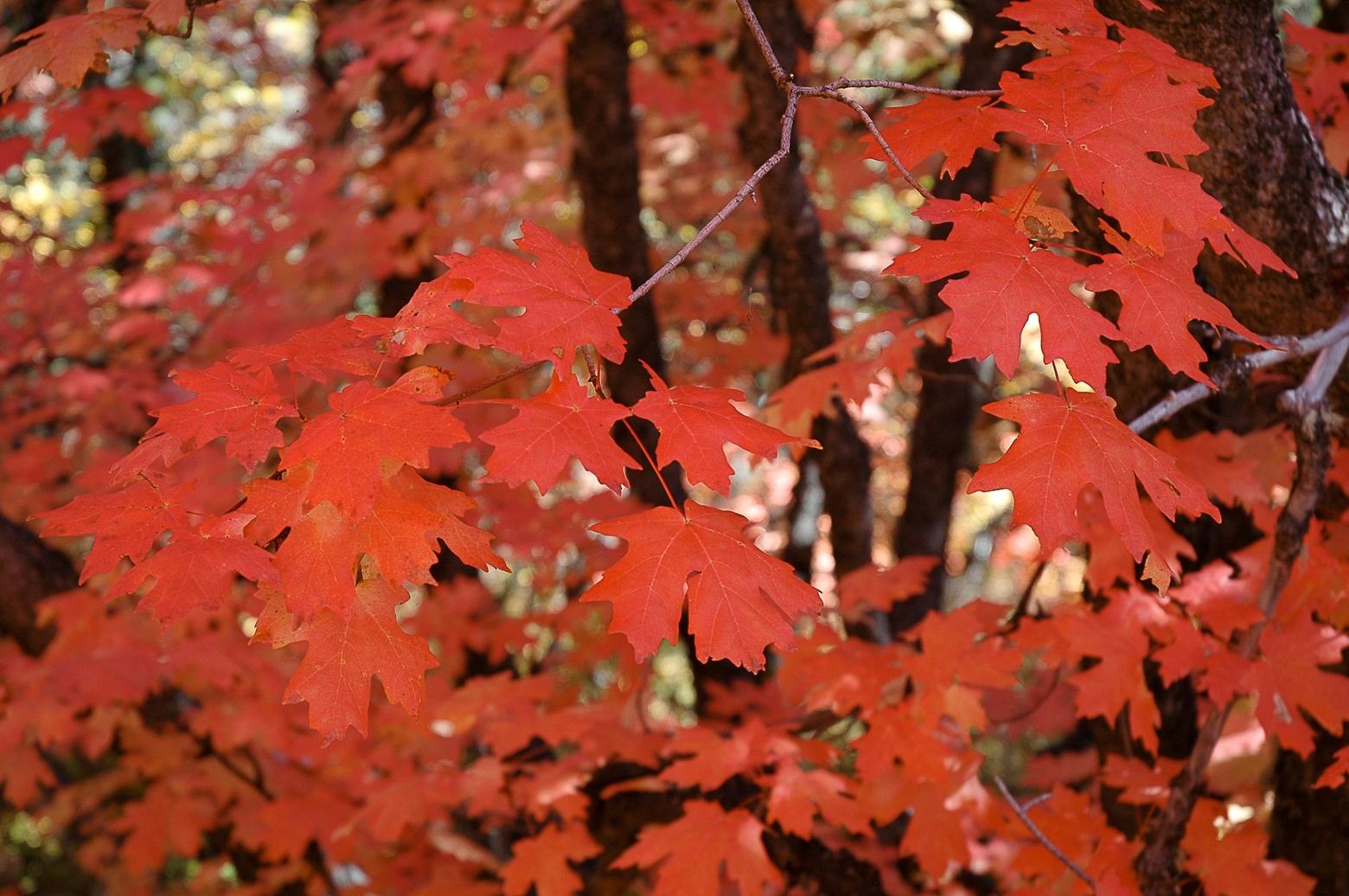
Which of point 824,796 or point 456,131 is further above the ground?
point 456,131

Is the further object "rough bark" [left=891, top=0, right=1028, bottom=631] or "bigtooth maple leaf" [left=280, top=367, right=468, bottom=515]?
"rough bark" [left=891, top=0, right=1028, bottom=631]

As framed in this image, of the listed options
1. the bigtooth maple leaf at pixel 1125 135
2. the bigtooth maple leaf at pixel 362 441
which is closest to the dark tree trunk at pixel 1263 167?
the bigtooth maple leaf at pixel 1125 135

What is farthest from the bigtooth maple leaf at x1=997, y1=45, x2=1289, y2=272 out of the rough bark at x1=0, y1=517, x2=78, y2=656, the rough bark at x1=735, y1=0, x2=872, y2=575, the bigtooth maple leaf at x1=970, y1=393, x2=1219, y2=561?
the rough bark at x1=0, y1=517, x2=78, y2=656

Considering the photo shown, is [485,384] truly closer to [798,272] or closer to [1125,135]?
[1125,135]

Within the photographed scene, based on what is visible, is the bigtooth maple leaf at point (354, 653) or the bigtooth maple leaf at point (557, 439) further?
the bigtooth maple leaf at point (354, 653)

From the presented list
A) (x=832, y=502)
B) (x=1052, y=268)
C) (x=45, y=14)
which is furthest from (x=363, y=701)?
(x=45, y=14)

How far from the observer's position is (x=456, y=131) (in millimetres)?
5504

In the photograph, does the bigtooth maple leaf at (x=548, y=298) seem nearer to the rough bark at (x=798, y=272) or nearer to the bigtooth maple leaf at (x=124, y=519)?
the bigtooth maple leaf at (x=124, y=519)

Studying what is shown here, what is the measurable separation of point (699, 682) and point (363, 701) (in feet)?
9.75

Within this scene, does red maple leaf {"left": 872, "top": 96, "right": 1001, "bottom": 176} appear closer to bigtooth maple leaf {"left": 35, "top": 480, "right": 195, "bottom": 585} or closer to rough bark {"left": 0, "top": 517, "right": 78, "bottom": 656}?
bigtooth maple leaf {"left": 35, "top": 480, "right": 195, "bottom": 585}

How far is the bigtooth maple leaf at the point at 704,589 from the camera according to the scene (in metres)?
1.61

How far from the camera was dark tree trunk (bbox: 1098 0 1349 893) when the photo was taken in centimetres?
208

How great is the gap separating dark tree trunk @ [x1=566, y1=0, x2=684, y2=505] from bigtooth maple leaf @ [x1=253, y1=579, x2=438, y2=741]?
258 centimetres

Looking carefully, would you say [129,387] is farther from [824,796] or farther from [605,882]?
[824,796]
